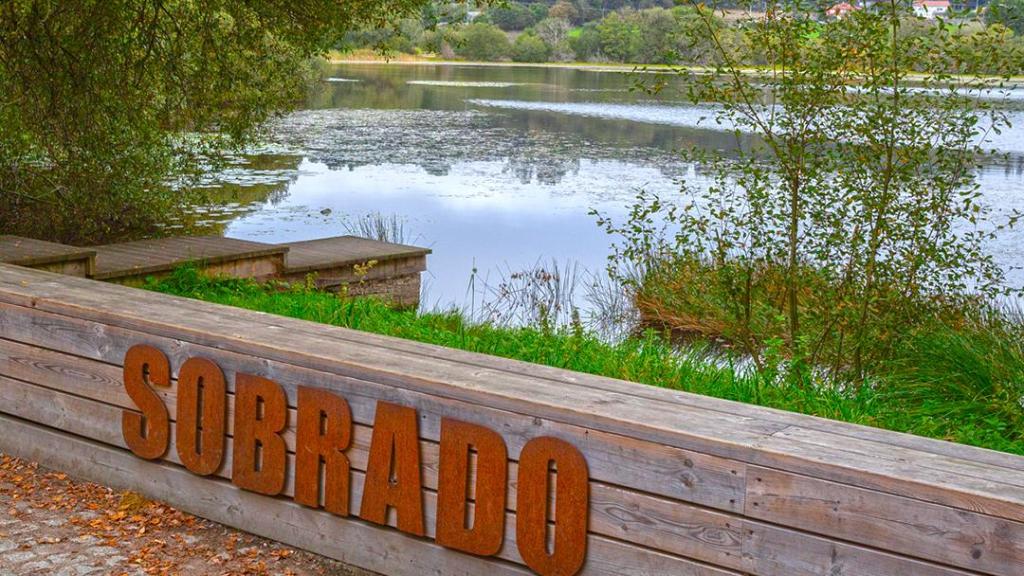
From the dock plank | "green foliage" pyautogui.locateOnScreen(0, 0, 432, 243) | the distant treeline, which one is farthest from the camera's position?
the dock plank

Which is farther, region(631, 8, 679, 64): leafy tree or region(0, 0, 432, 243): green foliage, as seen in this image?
region(0, 0, 432, 243): green foliage

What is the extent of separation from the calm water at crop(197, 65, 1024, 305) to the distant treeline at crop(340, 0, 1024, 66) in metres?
0.98

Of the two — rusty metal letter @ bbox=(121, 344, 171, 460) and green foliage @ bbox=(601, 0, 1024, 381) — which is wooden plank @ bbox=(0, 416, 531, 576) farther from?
green foliage @ bbox=(601, 0, 1024, 381)

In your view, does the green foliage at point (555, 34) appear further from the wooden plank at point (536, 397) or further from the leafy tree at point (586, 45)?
the wooden plank at point (536, 397)

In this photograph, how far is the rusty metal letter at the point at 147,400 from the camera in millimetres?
4129

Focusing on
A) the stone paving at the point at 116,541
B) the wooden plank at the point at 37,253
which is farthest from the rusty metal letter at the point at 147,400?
the wooden plank at the point at 37,253

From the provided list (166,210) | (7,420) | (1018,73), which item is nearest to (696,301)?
(1018,73)

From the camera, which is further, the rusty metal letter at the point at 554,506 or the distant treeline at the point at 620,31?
the distant treeline at the point at 620,31

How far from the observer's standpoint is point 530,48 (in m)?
50.8

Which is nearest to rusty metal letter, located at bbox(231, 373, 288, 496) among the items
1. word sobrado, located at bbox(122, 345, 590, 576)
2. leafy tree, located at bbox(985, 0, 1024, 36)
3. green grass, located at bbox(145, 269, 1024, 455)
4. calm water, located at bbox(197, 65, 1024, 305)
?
word sobrado, located at bbox(122, 345, 590, 576)

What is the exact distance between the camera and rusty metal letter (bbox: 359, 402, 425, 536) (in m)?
3.50

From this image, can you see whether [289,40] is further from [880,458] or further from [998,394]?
[880,458]

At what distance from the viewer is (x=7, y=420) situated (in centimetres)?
479

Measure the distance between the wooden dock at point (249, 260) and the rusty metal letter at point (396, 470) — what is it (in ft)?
15.6
